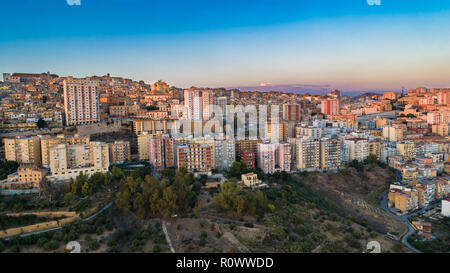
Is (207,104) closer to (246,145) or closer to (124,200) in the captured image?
(246,145)

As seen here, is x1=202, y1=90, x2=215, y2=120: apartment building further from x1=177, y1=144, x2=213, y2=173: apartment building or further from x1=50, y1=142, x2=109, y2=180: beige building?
x1=50, y1=142, x2=109, y2=180: beige building

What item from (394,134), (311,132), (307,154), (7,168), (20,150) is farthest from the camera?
(394,134)

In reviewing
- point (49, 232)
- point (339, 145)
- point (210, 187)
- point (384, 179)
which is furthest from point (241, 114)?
point (49, 232)

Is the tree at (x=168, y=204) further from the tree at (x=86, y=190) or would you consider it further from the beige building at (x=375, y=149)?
the beige building at (x=375, y=149)

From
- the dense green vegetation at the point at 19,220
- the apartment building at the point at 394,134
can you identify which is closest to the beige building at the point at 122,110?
the dense green vegetation at the point at 19,220

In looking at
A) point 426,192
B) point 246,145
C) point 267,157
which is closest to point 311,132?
point 246,145
